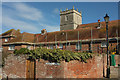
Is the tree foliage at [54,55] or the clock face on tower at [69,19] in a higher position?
the clock face on tower at [69,19]

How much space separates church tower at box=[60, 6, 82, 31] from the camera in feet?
158

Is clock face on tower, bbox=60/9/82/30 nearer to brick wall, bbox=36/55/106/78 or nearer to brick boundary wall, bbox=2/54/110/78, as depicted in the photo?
brick boundary wall, bbox=2/54/110/78

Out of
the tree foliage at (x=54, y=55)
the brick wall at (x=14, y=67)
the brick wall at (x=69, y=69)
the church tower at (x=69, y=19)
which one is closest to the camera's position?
the brick wall at (x=69, y=69)

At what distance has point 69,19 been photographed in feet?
162

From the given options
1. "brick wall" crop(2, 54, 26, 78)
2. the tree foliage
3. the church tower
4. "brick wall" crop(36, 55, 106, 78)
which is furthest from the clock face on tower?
"brick wall" crop(2, 54, 26, 78)

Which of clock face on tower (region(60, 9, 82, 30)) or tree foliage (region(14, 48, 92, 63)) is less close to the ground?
clock face on tower (region(60, 9, 82, 30))

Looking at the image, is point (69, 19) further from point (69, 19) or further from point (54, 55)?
point (54, 55)

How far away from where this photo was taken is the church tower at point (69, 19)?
48125 mm

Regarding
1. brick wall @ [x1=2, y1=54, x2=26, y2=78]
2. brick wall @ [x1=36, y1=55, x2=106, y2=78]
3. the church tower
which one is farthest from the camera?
the church tower

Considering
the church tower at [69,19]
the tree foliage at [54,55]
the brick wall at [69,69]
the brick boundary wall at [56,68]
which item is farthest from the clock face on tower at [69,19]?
the tree foliage at [54,55]

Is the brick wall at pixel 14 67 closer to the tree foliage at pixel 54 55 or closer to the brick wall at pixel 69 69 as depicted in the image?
the tree foliage at pixel 54 55

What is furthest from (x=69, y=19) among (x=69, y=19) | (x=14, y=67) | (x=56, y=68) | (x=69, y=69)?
(x=56, y=68)

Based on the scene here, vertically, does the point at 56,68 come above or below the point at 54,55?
below

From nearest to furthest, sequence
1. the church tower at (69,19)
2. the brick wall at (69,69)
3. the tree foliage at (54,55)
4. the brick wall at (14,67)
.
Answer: the brick wall at (69,69) → the tree foliage at (54,55) → the brick wall at (14,67) → the church tower at (69,19)
